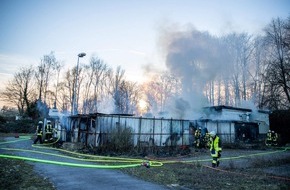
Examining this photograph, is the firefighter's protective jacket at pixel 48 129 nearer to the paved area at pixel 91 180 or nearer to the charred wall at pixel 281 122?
the paved area at pixel 91 180

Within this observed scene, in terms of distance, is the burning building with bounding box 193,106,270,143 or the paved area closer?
the paved area

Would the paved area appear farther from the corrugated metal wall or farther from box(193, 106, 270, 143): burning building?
box(193, 106, 270, 143): burning building

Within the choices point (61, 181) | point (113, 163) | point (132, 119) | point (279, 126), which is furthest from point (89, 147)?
point (279, 126)

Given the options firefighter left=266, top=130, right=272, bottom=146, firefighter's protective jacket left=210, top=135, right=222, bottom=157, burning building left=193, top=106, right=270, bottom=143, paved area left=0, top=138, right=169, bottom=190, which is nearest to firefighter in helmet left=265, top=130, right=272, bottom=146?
firefighter left=266, top=130, right=272, bottom=146

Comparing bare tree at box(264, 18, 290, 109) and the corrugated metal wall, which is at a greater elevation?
bare tree at box(264, 18, 290, 109)

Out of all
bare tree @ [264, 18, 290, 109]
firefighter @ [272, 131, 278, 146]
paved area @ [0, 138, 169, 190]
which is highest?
bare tree @ [264, 18, 290, 109]

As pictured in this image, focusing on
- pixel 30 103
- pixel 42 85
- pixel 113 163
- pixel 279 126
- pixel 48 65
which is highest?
pixel 48 65

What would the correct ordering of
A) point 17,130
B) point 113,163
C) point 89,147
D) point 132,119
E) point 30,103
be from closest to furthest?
point 113,163 → point 89,147 → point 132,119 → point 17,130 → point 30,103

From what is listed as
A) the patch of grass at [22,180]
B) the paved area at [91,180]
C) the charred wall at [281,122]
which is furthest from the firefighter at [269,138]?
the patch of grass at [22,180]

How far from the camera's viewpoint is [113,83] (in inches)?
2173

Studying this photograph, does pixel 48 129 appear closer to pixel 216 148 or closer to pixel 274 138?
pixel 216 148

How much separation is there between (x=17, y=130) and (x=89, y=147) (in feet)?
100

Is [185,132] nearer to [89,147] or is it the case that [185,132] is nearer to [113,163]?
[89,147]

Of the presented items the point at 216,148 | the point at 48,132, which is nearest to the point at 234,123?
the point at 216,148
